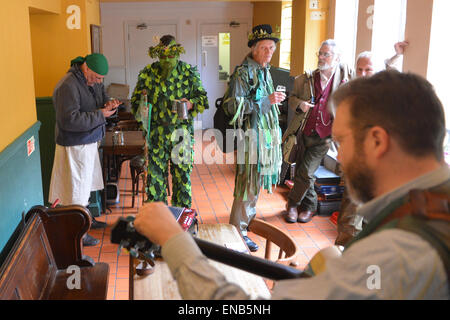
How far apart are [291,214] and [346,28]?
2196 millimetres

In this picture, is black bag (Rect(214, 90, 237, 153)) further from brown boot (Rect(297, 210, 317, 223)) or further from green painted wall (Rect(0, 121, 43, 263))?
green painted wall (Rect(0, 121, 43, 263))

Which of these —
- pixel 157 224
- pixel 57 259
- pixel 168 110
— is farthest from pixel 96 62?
pixel 157 224

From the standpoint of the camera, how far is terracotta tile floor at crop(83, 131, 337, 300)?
358 cm

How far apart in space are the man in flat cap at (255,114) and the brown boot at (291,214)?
2.42ft

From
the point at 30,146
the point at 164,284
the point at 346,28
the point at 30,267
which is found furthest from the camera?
the point at 346,28

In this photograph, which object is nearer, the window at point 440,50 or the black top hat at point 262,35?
the window at point 440,50

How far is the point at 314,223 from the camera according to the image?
4.50m

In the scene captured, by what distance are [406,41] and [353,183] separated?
2.85 metres

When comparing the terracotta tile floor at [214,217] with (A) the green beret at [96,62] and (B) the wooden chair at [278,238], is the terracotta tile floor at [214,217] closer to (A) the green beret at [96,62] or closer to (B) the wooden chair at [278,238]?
(B) the wooden chair at [278,238]

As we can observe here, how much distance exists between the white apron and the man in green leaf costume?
50 centimetres

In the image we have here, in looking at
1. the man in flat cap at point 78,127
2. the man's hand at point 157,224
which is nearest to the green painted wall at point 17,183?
the man in flat cap at point 78,127

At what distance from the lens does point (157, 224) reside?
3.80ft

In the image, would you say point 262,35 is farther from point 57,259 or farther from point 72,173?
point 57,259

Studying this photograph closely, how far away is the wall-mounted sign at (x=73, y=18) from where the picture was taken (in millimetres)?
5316
